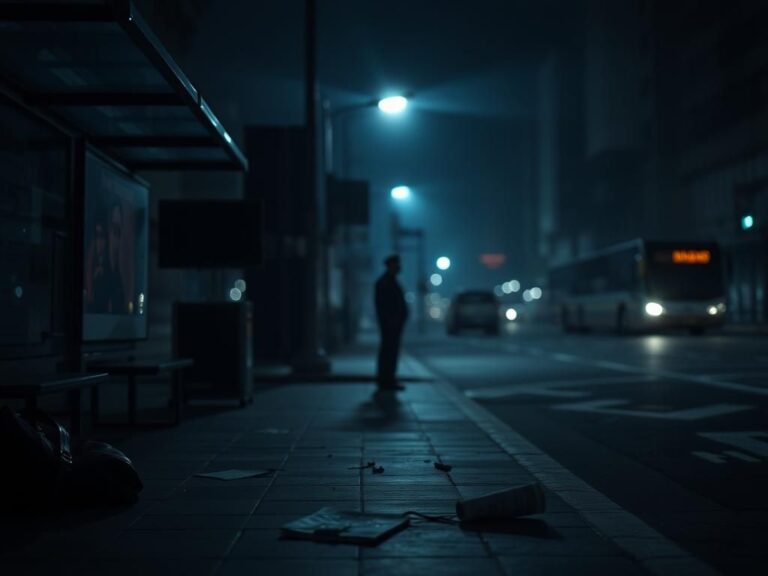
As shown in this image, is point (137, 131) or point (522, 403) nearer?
point (137, 131)

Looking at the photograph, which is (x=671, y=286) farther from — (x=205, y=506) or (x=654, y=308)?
(x=205, y=506)

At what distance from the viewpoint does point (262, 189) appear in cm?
2416

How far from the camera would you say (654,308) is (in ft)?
123

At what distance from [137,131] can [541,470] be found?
16.7 ft

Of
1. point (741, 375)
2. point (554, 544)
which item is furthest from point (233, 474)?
point (741, 375)

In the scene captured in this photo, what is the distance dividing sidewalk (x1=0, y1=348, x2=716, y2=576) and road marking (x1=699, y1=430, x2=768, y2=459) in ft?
5.68

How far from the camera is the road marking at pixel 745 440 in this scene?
8.27 metres

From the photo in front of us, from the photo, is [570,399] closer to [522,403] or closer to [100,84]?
[522,403]

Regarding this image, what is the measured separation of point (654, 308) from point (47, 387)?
3343cm

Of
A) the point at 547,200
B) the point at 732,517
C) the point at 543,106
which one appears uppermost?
the point at 543,106

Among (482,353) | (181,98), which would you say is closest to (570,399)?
(181,98)

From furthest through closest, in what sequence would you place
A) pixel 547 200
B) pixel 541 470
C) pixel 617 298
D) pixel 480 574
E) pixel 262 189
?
pixel 547 200 → pixel 617 298 → pixel 262 189 → pixel 541 470 → pixel 480 574

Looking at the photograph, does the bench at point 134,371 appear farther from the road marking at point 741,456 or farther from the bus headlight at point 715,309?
the bus headlight at point 715,309

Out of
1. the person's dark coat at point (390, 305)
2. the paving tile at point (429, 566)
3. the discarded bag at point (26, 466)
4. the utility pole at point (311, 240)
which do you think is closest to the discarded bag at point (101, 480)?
the discarded bag at point (26, 466)
